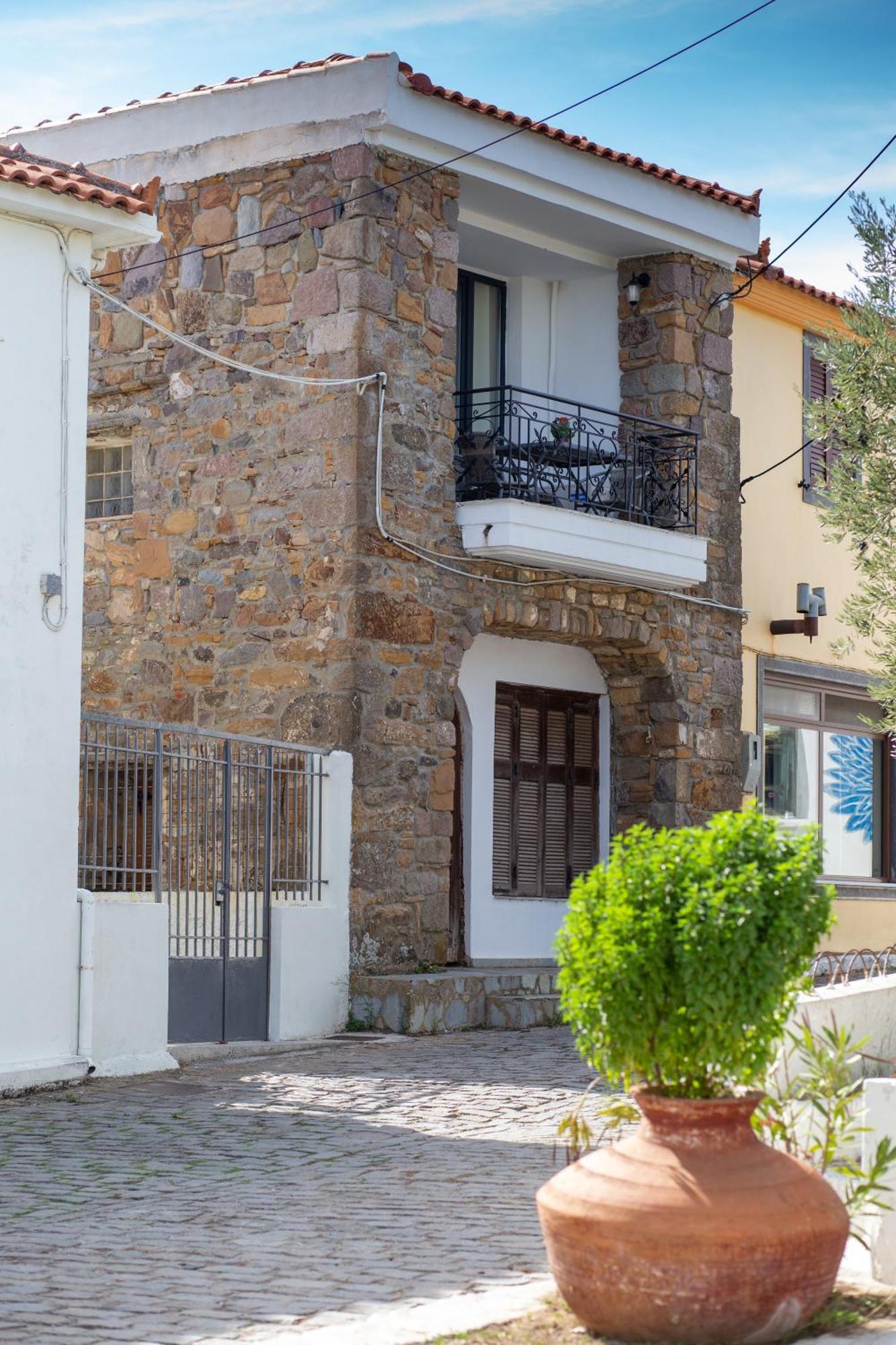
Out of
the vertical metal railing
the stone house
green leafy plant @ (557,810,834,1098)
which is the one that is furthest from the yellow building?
green leafy plant @ (557,810,834,1098)

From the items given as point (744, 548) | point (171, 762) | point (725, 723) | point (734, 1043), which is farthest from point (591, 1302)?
point (744, 548)

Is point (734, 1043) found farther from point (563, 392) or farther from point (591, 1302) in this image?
point (563, 392)

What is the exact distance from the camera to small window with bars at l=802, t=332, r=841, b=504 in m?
19.3

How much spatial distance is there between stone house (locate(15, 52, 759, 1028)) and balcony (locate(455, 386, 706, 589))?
41 millimetres

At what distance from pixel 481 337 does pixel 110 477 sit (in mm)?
3420

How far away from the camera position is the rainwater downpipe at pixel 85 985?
36.3 ft

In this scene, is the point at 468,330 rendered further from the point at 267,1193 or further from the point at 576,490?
the point at 267,1193

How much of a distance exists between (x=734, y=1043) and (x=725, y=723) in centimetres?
1206

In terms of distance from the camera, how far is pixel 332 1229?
7051mm

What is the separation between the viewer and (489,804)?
16281mm

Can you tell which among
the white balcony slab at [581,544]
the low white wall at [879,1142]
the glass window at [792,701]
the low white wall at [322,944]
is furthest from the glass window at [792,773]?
the low white wall at [879,1142]

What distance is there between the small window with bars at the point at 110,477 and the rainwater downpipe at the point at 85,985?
221 inches

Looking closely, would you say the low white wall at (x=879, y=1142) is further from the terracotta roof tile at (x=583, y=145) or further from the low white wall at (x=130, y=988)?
the terracotta roof tile at (x=583, y=145)

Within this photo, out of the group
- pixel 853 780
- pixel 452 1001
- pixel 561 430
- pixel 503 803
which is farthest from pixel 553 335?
pixel 452 1001
